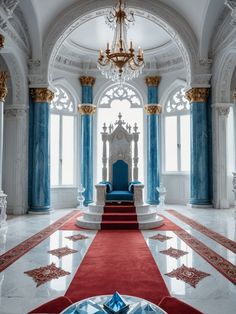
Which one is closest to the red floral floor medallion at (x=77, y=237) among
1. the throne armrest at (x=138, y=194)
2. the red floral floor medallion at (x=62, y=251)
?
the red floral floor medallion at (x=62, y=251)

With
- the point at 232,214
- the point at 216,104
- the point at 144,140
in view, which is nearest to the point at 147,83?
the point at 144,140

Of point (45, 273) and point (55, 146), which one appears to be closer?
point (45, 273)

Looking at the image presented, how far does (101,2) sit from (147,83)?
132 inches

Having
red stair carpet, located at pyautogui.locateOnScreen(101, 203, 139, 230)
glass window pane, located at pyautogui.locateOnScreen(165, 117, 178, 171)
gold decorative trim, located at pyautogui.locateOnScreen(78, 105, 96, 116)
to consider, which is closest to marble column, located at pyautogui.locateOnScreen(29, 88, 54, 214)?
gold decorative trim, located at pyautogui.locateOnScreen(78, 105, 96, 116)

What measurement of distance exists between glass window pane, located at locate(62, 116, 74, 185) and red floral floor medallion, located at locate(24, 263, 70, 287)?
677 centimetres

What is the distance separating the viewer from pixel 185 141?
1016cm

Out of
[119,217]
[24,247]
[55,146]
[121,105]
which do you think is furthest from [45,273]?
[121,105]

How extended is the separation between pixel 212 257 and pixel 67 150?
7.27m

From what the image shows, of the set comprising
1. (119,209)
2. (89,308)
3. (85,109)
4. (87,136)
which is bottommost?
(119,209)

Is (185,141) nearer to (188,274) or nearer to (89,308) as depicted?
(188,274)

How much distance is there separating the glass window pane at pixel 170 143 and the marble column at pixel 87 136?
2756mm

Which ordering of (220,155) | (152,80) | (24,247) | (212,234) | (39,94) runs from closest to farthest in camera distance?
(24,247)
(212,234)
(39,94)
(220,155)
(152,80)

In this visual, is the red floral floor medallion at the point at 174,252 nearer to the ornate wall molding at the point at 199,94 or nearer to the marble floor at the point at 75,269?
the marble floor at the point at 75,269

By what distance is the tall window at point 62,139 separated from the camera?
995 centimetres
